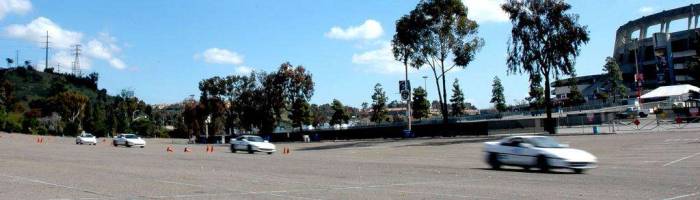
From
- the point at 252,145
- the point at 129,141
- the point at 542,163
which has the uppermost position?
the point at 129,141

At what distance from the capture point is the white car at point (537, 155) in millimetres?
21109

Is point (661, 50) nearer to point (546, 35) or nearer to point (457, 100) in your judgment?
point (457, 100)

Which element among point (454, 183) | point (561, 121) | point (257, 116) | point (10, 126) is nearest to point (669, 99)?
point (561, 121)

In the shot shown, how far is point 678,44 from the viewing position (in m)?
147

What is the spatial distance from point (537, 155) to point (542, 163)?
1.07 feet

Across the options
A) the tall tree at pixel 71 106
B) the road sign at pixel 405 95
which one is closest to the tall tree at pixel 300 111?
the road sign at pixel 405 95

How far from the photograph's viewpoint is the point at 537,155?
72.4 feet

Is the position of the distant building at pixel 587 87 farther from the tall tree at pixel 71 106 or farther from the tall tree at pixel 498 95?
the tall tree at pixel 71 106

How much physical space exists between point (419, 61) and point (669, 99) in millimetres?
57746

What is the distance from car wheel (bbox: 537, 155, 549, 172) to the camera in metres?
21.8

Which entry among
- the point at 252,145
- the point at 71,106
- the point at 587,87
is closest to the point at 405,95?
the point at 252,145

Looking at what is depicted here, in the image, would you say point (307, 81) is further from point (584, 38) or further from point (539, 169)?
point (539, 169)

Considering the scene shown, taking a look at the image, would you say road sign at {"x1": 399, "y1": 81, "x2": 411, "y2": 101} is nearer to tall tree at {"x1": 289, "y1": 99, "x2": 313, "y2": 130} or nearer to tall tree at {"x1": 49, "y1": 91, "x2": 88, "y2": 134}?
tall tree at {"x1": 289, "y1": 99, "x2": 313, "y2": 130}

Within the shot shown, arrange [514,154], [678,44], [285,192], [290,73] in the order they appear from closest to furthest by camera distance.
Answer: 1. [285,192]
2. [514,154]
3. [290,73]
4. [678,44]
